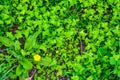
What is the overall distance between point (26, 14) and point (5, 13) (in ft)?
1.19

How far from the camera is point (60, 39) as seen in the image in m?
4.68

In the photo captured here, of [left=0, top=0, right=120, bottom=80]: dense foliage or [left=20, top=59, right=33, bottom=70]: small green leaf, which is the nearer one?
[left=20, top=59, right=33, bottom=70]: small green leaf

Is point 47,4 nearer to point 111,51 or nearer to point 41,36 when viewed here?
point 41,36

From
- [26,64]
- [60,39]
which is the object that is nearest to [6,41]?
[26,64]

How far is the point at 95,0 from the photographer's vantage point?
16.0 feet

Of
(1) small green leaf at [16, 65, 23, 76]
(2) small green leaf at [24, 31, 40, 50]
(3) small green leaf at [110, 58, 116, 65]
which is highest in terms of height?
(2) small green leaf at [24, 31, 40, 50]

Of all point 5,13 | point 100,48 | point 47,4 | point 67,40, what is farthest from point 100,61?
point 5,13

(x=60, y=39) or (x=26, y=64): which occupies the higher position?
(x=60, y=39)

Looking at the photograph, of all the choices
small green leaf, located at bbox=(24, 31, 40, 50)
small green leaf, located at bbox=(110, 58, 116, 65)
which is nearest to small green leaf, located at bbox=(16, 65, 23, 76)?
small green leaf, located at bbox=(24, 31, 40, 50)

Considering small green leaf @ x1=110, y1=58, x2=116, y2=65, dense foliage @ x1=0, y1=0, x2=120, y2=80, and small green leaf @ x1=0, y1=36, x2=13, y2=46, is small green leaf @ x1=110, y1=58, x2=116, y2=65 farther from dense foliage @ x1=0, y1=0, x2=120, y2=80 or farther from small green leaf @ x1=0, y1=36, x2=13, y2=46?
small green leaf @ x1=0, y1=36, x2=13, y2=46

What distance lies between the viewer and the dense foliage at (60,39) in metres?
4.55

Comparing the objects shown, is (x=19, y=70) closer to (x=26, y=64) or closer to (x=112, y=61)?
(x=26, y=64)

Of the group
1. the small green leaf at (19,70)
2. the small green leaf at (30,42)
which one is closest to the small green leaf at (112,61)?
the small green leaf at (30,42)

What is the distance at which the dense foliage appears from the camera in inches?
179
